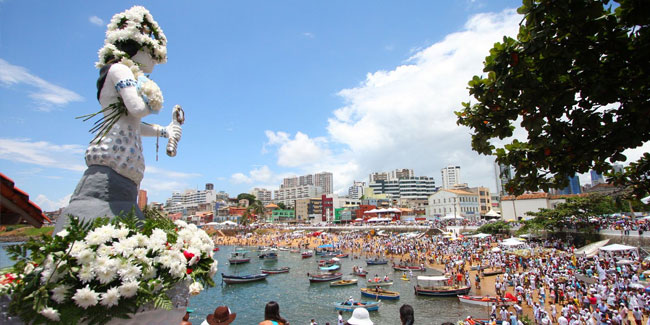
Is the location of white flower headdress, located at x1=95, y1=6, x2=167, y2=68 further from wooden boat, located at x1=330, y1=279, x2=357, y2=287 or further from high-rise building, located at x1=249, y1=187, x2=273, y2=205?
high-rise building, located at x1=249, y1=187, x2=273, y2=205

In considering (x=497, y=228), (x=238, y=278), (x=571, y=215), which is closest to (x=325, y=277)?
(x=238, y=278)

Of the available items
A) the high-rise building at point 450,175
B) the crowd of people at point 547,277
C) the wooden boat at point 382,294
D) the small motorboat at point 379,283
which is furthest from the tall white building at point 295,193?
the wooden boat at point 382,294

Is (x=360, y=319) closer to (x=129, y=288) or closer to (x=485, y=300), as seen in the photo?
(x=129, y=288)

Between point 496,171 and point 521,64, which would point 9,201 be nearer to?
point 521,64

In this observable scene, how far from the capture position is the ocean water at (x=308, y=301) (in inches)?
774

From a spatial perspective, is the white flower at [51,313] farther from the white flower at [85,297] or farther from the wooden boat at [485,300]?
the wooden boat at [485,300]

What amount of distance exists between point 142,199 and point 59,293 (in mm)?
2360

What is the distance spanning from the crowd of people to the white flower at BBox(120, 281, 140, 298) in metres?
14.8

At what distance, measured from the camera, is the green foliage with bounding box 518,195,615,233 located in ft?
107

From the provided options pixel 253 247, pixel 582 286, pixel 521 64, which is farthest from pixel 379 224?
pixel 521 64

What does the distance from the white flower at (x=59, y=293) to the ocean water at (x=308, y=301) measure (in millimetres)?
18332

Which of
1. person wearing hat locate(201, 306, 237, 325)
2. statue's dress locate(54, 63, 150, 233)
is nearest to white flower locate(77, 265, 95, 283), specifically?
statue's dress locate(54, 63, 150, 233)

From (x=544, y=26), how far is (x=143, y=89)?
186 inches

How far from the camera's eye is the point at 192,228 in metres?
3.56
